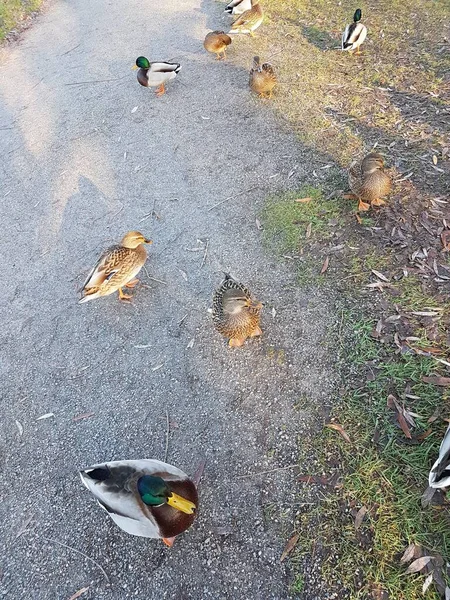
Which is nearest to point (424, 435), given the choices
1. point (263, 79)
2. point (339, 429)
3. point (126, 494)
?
point (339, 429)

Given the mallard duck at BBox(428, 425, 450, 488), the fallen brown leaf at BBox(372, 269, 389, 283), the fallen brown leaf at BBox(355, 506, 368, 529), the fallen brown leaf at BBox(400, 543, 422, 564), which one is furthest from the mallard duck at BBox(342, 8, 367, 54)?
the fallen brown leaf at BBox(400, 543, 422, 564)

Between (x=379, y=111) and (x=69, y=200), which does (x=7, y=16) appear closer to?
(x=69, y=200)

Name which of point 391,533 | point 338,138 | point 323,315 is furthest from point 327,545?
point 338,138

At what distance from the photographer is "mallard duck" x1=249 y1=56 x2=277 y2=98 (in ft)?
19.1

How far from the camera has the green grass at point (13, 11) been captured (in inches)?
346

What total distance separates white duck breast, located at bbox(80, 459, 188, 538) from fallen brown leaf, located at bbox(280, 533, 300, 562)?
0.75 metres

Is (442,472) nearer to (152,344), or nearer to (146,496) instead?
(146,496)

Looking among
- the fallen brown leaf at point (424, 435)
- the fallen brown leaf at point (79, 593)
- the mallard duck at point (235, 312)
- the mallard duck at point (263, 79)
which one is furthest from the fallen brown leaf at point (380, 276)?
the mallard duck at point (263, 79)

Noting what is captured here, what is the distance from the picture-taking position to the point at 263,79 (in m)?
5.83

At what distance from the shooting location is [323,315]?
3680mm

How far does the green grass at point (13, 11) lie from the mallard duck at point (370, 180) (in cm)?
819

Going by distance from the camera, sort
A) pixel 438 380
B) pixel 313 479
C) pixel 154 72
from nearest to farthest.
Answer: pixel 313 479, pixel 438 380, pixel 154 72

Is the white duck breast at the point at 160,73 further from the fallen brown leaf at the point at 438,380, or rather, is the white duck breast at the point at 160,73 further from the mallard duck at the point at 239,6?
the fallen brown leaf at the point at 438,380

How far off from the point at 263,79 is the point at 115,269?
370 cm
